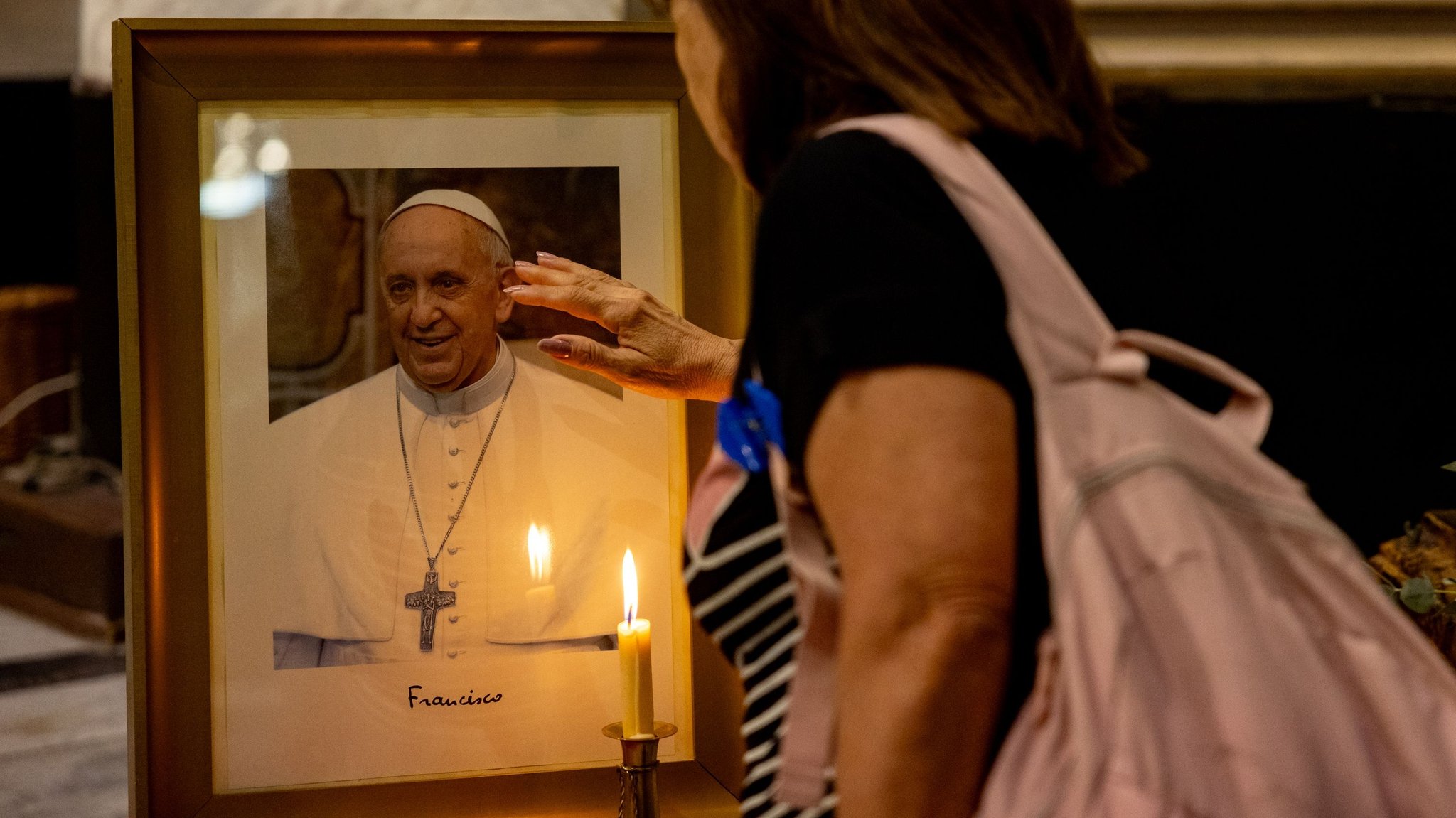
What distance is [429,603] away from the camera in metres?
0.98

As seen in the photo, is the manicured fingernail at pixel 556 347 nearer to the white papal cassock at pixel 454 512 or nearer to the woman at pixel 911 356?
the white papal cassock at pixel 454 512

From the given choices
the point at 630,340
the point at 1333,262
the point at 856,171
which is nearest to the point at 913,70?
the point at 856,171

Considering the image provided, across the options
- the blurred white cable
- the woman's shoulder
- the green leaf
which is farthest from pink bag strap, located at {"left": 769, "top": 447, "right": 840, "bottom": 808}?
the blurred white cable

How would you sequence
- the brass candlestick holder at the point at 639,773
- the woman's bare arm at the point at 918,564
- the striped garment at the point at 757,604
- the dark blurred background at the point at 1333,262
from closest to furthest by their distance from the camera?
the woman's bare arm at the point at 918,564 < the striped garment at the point at 757,604 < the brass candlestick holder at the point at 639,773 < the dark blurred background at the point at 1333,262

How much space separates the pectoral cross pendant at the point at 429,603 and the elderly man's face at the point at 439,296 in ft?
0.59

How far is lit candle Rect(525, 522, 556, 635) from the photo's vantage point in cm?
100

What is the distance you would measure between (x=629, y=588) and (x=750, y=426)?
1.37ft

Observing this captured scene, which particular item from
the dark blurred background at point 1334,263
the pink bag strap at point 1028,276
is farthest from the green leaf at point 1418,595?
the pink bag strap at point 1028,276

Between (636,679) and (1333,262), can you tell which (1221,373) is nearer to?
(636,679)

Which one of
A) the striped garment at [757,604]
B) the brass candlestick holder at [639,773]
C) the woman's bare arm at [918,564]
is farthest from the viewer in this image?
the brass candlestick holder at [639,773]

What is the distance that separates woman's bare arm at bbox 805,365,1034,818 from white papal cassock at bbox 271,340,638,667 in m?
0.56

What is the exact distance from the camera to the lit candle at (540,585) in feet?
3.27

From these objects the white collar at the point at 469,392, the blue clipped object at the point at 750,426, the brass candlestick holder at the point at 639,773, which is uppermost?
the white collar at the point at 469,392
